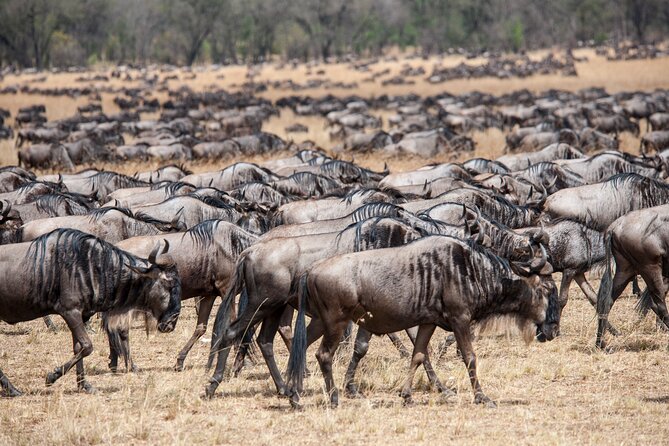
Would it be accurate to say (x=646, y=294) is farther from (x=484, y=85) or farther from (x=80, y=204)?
(x=484, y=85)

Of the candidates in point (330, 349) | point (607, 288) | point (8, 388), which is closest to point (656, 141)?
point (607, 288)

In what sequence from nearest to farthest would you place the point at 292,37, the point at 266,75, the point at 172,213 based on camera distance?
the point at 172,213 → the point at 266,75 → the point at 292,37

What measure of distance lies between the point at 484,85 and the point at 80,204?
41.9m

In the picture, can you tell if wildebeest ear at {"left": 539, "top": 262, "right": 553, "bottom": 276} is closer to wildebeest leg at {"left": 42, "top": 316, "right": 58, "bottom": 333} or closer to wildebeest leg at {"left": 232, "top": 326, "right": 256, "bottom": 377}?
wildebeest leg at {"left": 232, "top": 326, "right": 256, "bottom": 377}

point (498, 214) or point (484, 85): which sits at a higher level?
point (498, 214)

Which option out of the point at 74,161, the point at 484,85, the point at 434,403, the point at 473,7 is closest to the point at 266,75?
the point at 484,85

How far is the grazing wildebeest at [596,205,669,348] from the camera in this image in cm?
863

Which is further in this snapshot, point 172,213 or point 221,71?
point 221,71

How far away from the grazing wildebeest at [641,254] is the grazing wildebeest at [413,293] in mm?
1892

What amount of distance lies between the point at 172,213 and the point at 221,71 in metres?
56.2

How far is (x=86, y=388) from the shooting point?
7477 mm

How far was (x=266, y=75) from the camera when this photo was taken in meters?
62.8

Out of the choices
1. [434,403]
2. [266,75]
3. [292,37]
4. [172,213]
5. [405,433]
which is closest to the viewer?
[405,433]

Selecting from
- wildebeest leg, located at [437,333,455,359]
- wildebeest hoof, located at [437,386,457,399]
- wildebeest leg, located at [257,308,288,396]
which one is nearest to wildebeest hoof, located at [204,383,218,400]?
wildebeest leg, located at [257,308,288,396]
